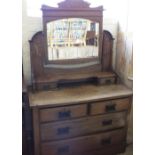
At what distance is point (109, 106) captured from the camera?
1.74 meters

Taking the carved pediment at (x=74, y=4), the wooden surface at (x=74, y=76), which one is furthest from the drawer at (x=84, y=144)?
the carved pediment at (x=74, y=4)

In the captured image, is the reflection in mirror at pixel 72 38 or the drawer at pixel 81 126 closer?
the drawer at pixel 81 126

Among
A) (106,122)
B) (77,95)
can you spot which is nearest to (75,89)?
(77,95)

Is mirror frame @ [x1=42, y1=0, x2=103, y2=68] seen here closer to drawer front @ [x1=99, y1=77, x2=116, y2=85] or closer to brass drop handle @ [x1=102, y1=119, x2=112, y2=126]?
drawer front @ [x1=99, y1=77, x2=116, y2=85]

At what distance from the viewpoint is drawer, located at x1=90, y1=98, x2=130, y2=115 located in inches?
66.2

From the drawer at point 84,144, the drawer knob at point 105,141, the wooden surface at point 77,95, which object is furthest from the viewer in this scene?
the drawer knob at point 105,141

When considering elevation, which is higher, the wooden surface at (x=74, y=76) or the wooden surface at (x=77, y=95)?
the wooden surface at (x=74, y=76)

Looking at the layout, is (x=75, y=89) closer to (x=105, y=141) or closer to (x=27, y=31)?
(x=105, y=141)

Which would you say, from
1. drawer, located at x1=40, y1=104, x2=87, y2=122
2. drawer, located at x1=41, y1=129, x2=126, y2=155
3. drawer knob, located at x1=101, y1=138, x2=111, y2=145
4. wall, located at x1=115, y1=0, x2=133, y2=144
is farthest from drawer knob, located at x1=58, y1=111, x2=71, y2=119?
wall, located at x1=115, y1=0, x2=133, y2=144

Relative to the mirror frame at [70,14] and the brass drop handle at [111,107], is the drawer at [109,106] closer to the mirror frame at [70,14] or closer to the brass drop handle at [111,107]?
the brass drop handle at [111,107]

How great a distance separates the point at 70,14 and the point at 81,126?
945 mm

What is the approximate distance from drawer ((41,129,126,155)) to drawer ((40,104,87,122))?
0.73 ft

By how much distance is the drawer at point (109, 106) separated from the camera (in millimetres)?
1682
